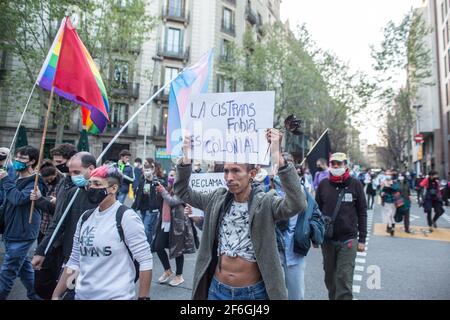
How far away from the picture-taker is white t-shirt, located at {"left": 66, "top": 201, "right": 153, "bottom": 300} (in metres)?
2.30

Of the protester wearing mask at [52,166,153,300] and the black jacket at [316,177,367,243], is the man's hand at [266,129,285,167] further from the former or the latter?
the black jacket at [316,177,367,243]

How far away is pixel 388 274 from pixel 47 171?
565 cm

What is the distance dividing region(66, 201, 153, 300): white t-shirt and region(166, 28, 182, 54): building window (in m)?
28.0

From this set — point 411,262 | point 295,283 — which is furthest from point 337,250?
point 411,262

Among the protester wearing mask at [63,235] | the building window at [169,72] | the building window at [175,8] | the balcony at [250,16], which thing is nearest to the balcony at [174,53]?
the building window at [169,72]

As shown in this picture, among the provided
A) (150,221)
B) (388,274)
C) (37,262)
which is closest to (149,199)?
(150,221)

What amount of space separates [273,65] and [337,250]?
22494 mm

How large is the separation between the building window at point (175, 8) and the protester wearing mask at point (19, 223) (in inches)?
1084

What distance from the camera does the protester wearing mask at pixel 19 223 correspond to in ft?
11.8

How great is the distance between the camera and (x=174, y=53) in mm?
28156

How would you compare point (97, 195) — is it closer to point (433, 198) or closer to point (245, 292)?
point (245, 292)

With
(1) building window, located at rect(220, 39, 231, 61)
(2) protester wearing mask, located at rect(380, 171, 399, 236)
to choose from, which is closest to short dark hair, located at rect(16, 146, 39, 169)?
(2) protester wearing mask, located at rect(380, 171, 399, 236)

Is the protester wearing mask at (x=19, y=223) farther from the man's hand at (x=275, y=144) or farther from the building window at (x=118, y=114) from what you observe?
the building window at (x=118, y=114)
